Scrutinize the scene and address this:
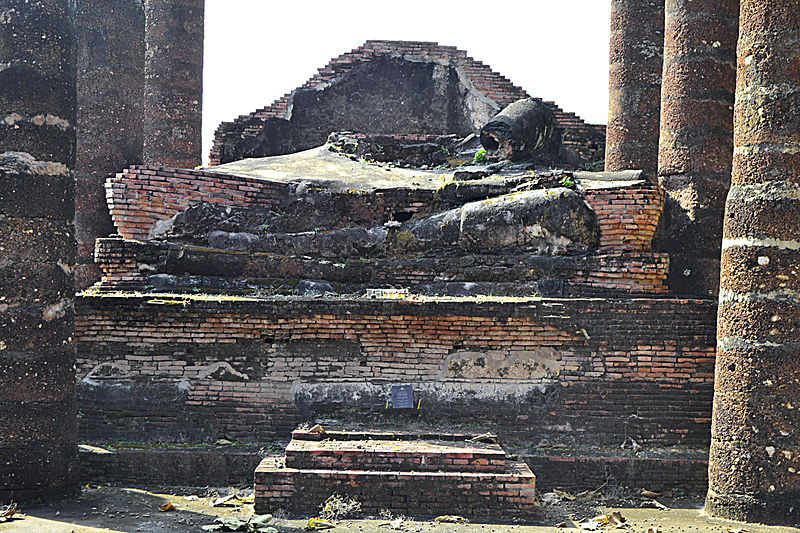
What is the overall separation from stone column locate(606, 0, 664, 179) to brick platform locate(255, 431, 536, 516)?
7576mm

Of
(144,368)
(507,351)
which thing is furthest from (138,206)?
(507,351)

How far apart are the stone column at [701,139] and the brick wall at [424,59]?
653cm

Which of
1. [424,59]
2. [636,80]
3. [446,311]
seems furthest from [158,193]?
[424,59]

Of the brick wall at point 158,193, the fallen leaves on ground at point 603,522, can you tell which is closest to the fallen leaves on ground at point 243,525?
the fallen leaves on ground at point 603,522

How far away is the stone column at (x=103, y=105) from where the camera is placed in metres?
11.1

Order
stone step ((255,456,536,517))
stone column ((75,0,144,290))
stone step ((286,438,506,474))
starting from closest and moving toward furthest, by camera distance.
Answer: stone step ((255,456,536,517)) → stone step ((286,438,506,474)) → stone column ((75,0,144,290))

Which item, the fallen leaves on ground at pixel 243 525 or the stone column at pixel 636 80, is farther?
the stone column at pixel 636 80

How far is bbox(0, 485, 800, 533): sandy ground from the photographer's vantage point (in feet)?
A: 19.3

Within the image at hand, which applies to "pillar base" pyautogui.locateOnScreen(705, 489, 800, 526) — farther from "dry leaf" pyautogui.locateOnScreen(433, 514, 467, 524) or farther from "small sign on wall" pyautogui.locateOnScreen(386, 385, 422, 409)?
"small sign on wall" pyautogui.locateOnScreen(386, 385, 422, 409)

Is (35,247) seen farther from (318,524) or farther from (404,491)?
(404,491)

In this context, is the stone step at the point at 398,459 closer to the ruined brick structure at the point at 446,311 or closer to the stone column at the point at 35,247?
the ruined brick structure at the point at 446,311

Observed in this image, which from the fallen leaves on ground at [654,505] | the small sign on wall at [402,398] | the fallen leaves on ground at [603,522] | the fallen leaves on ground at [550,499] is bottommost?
the fallen leaves on ground at [654,505]

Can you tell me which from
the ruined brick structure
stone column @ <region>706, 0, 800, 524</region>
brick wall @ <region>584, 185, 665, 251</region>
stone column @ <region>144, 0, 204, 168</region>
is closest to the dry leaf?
the ruined brick structure

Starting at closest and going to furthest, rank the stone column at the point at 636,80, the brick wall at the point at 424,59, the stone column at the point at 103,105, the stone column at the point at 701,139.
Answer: the stone column at the point at 701,139, the stone column at the point at 103,105, the stone column at the point at 636,80, the brick wall at the point at 424,59
